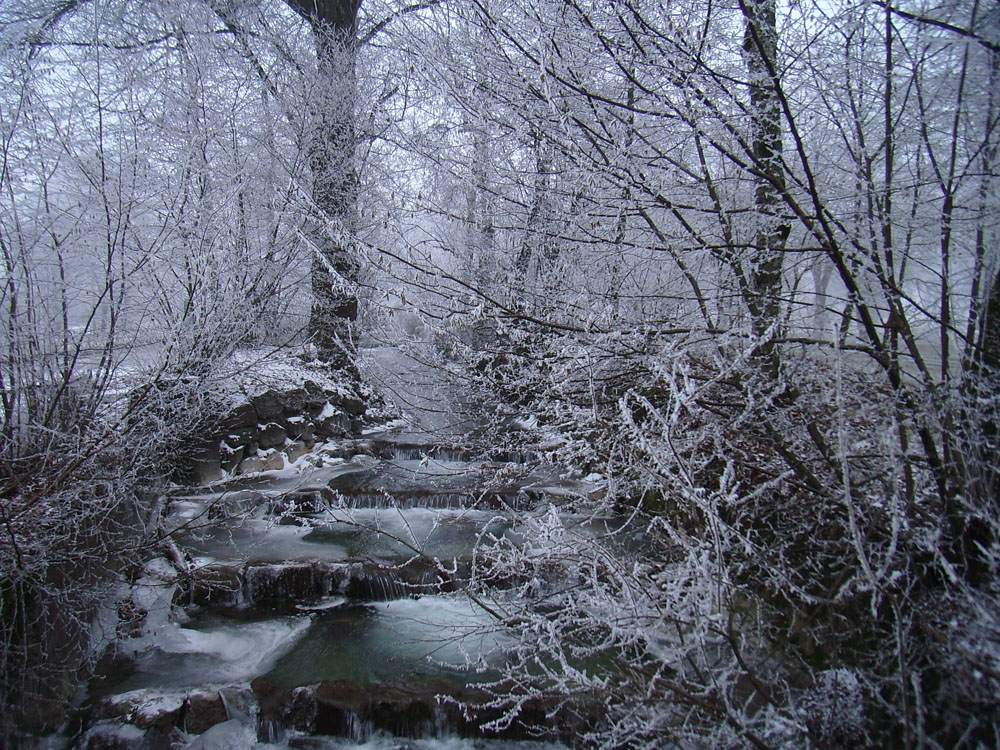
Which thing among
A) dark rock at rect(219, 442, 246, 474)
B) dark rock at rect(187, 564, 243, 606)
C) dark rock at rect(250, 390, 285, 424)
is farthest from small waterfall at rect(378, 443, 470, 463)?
dark rock at rect(187, 564, 243, 606)

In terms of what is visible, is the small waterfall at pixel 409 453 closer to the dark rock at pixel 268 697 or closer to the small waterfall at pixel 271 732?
the dark rock at pixel 268 697

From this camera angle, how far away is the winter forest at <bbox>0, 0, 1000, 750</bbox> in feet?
6.88

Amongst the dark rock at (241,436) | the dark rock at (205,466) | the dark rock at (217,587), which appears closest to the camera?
the dark rock at (217,587)

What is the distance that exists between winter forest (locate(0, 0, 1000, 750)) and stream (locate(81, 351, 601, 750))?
0.11 ft

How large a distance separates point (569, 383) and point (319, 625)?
11.3 ft

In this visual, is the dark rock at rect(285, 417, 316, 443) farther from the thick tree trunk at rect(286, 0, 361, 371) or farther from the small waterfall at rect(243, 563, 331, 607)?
the small waterfall at rect(243, 563, 331, 607)

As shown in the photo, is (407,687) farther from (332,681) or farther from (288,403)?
(288,403)

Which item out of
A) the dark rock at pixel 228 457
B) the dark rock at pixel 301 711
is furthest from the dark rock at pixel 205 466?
the dark rock at pixel 301 711

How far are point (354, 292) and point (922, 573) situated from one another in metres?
2.83

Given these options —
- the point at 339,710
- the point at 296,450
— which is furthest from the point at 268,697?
the point at 296,450

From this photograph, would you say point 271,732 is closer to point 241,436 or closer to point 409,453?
point 241,436

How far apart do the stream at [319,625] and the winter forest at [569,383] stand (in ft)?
0.11

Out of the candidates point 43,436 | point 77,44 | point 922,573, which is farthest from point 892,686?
point 77,44

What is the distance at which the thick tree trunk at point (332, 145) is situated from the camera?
29.7ft
